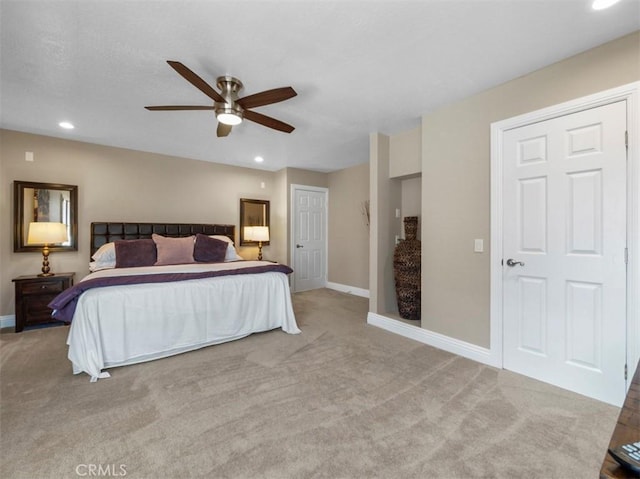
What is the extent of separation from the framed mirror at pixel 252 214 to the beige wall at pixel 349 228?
1398mm

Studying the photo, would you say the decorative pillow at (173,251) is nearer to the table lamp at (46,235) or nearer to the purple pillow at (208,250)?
the purple pillow at (208,250)

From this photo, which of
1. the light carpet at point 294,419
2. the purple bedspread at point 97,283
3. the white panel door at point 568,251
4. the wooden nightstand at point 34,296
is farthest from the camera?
the wooden nightstand at point 34,296

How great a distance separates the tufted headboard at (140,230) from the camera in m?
3.95

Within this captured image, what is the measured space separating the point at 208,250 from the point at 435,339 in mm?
3163

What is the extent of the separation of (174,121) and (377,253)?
117 inches

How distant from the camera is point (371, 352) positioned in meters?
2.78

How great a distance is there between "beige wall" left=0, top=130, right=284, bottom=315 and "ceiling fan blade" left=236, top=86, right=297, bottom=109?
286 cm

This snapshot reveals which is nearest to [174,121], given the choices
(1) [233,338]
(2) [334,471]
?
(1) [233,338]

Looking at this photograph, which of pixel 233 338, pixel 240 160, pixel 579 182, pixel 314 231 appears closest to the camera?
pixel 579 182

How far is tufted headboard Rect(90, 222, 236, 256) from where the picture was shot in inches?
155

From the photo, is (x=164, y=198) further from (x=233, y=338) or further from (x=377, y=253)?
(x=377, y=253)

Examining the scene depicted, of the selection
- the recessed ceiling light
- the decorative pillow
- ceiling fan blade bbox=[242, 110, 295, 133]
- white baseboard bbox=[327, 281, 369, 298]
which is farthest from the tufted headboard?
the recessed ceiling light

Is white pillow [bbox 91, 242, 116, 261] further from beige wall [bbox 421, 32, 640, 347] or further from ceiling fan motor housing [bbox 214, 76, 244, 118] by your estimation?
beige wall [bbox 421, 32, 640, 347]

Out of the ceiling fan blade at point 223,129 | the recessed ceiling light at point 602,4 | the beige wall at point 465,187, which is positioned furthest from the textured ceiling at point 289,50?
the ceiling fan blade at point 223,129
